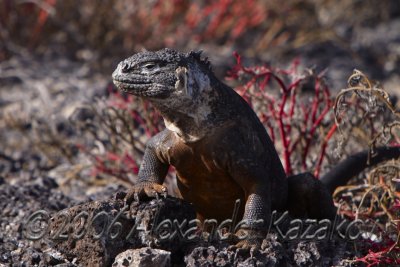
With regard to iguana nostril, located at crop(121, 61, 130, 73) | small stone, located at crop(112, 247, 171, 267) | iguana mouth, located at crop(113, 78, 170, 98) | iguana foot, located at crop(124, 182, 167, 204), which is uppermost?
iguana nostril, located at crop(121, 61, 130, 73)

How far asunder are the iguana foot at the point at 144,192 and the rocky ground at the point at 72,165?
6 centimetres

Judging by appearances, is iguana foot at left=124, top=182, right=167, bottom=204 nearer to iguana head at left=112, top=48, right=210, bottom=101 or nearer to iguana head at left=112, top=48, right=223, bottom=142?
iguana head at left=112, top=48, right=223, bottom=142

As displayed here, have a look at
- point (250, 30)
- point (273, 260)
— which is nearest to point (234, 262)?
point (273, 260)

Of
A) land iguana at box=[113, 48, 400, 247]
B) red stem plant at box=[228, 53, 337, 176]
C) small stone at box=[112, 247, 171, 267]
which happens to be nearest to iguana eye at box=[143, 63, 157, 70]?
land iguana at box=[113, 48, 400, 247]

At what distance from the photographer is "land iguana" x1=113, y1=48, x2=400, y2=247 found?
4305 millimetres

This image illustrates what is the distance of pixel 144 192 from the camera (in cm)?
452

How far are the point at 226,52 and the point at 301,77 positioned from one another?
487cm

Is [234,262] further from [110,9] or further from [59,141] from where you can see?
[110,9]

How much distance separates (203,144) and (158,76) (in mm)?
441

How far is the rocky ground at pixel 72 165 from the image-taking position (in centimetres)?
434

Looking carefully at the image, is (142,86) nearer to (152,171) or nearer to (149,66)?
(149,66)

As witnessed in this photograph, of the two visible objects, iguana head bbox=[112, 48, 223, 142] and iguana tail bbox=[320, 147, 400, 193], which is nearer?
iguana head bbox=[112, 48, 223, 142]

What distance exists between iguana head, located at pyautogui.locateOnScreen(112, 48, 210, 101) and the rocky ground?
62 cm

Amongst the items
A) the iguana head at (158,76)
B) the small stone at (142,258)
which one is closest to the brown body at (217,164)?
the iguana head at (158,76)
